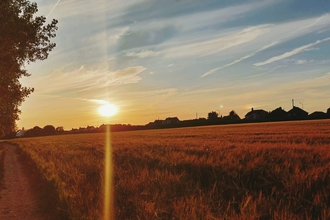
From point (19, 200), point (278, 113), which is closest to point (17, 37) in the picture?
point (19, 200)

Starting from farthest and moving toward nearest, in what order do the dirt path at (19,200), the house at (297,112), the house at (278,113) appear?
1. the house at (278,113)
2. the house at (297,112)
3. the dirt path at (19,200)

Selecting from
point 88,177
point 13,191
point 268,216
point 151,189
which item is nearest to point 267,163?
point 151,189

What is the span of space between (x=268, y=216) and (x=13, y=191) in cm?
1243

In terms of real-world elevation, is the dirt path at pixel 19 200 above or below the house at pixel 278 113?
below

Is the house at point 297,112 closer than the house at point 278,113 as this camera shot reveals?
Yes

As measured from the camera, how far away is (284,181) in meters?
10.0

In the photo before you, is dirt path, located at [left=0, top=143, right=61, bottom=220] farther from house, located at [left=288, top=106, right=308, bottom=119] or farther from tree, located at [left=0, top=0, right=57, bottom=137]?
house, located at [left=288, top=106, right=308, bottom=119]

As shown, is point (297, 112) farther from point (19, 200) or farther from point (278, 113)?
point (19, 200)

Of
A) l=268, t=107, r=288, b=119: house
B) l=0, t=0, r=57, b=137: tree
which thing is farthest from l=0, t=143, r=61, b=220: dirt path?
l=268, t=107, r=288, b=119: house

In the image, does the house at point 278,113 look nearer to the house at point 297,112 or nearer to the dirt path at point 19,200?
the house at point 297,112

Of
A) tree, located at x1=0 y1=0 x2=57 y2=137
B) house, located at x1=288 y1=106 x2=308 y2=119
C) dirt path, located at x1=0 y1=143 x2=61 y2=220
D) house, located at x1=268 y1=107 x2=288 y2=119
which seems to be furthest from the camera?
house, located at x1=268 y1=107 x2=288 y2=119

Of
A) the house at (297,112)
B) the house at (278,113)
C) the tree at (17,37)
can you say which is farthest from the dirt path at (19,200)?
the house at (297,112)

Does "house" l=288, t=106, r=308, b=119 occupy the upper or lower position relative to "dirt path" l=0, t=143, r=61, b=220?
upper

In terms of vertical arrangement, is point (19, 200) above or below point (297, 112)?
below
